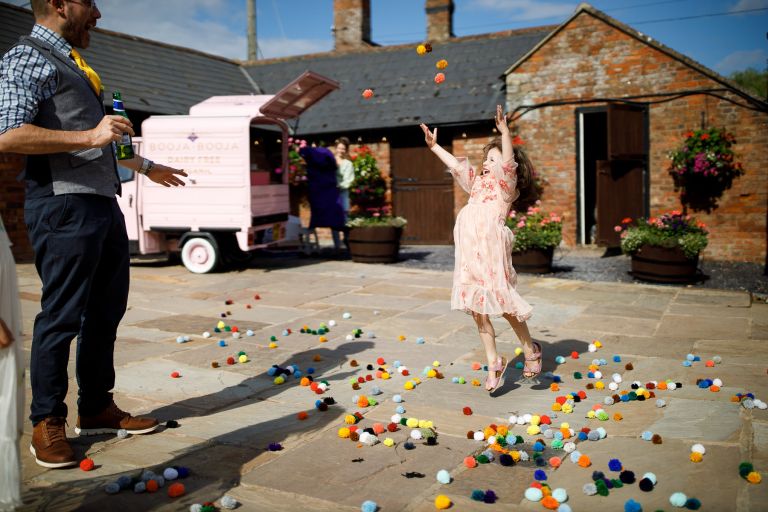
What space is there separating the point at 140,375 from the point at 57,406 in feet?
5.55

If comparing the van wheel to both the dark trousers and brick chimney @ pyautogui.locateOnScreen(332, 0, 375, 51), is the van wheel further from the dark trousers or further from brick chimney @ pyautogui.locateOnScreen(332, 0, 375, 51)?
brick chimney @ pyautogui.locateOnScreen(332, 0, 375, 51)

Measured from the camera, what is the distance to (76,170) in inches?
129

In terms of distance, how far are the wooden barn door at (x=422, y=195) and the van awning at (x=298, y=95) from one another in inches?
184

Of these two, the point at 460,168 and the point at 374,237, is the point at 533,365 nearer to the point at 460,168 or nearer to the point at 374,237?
the point at 460,168

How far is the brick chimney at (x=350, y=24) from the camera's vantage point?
2102 cm

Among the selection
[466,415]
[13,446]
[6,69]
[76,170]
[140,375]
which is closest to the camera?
[13,446]

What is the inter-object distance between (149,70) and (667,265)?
1236 centimetres

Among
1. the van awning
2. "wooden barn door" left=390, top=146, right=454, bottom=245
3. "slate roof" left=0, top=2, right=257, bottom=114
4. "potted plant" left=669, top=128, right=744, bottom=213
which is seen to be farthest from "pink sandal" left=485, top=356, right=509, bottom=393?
"slate roof" left=0, top=2, right=257, bottom=114

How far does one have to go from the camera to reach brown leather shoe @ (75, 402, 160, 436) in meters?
3.72

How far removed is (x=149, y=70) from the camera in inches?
635

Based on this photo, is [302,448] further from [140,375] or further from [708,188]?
[708,188]

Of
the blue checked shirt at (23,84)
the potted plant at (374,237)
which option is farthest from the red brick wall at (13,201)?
the blue checked shirt at (23,84)

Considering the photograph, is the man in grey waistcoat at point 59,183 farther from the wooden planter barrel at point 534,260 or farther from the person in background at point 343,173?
the person in background at point 343,173

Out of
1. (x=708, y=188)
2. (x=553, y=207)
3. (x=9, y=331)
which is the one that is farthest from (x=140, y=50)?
(x=9, y=331)
